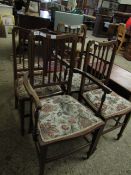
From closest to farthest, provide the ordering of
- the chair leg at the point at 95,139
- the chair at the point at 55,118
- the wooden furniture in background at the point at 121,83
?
1. the chair at the point at 55,118
2. the chair leg at the point at 95,139
3. the wooden furniture in background at the point at 121,83

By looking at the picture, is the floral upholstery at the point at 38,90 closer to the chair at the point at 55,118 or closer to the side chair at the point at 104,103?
the chair at the point at 55,118

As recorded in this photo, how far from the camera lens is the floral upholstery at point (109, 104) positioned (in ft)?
4.72

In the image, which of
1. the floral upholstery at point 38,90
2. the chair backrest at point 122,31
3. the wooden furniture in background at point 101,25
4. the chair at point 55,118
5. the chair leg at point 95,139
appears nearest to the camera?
the chair at point 55,118

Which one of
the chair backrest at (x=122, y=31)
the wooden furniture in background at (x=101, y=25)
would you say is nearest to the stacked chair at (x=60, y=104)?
the chair backrest at (x=122, y=31)

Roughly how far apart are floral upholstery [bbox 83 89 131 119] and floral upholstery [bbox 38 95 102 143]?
7.2 inches

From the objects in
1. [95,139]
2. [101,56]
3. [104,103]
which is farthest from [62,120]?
[101,56]

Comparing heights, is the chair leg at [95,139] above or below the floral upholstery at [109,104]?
below

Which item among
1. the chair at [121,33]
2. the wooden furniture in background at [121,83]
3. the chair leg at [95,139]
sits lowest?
the chair leg at [95,139]

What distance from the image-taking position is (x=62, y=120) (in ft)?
4.00

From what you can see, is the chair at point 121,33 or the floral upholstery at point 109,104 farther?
the chair at point 121,33

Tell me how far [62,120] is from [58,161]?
0.48 meters

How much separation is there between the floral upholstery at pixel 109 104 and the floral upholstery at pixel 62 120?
184 millimetres

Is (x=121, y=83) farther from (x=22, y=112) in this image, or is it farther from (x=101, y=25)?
(x=101, y=25)

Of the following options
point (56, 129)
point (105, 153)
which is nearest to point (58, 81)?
point (56, 129)
